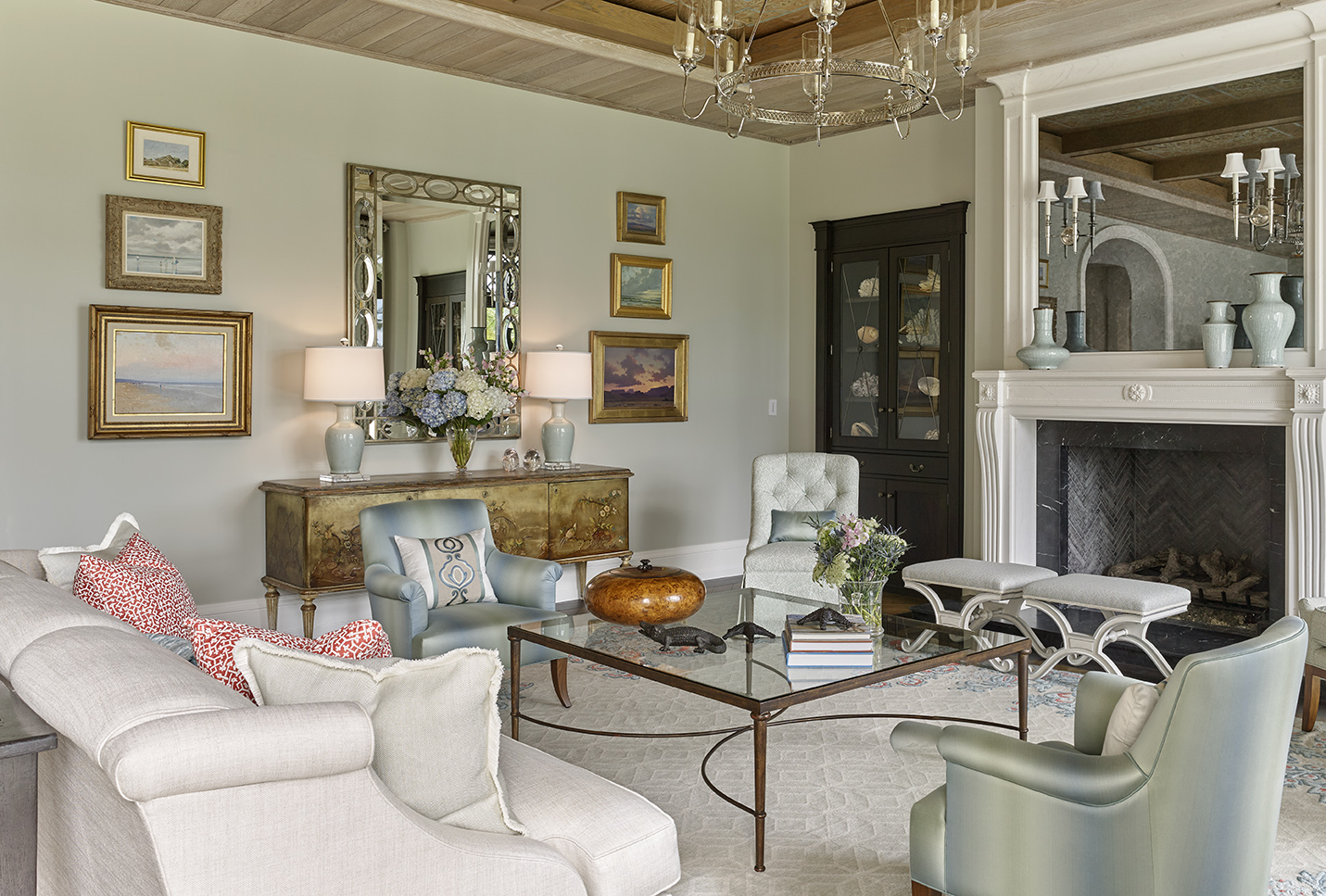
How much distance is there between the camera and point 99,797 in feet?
5.40

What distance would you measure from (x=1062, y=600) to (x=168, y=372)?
390 cm

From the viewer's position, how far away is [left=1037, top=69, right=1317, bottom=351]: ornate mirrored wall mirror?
15.5 ft

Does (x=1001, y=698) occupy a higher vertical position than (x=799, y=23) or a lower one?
lower

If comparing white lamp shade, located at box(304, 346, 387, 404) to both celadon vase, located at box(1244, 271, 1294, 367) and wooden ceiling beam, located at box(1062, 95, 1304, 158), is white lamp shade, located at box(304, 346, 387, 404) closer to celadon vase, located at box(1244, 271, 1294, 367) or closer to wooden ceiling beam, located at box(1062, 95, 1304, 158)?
wooden ceiling beam, located at box(1062, 95, 1304, 158)

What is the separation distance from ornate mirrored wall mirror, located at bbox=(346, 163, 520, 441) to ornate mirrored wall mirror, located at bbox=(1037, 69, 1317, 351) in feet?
9.28

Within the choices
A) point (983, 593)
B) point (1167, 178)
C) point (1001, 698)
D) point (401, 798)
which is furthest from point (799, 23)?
point (401, 798)

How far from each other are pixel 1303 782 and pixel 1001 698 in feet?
3.77

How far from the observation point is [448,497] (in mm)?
5246

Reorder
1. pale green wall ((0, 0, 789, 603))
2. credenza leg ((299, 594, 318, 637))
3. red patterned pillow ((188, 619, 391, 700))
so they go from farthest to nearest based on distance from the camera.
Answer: credenza leg ((299, 594, 318, 637))
pale green wall ((0, 0, 789, 603))
red patterned pillow ((188, 619, 391, 700))

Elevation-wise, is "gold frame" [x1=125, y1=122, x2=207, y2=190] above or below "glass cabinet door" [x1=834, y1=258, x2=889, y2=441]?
above

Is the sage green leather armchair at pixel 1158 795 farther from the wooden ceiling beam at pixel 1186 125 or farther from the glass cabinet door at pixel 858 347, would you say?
the glass cabinet door at pixel 858 347

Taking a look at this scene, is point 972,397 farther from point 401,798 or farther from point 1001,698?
point 401,798

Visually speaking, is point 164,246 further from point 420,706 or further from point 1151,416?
point 1151,416

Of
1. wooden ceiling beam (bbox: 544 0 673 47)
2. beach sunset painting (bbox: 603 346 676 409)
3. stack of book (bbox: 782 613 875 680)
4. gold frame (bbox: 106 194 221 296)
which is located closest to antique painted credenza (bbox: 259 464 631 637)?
beach sunset painting (bbox: 603 346 676 409)
